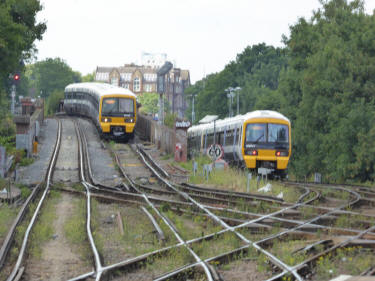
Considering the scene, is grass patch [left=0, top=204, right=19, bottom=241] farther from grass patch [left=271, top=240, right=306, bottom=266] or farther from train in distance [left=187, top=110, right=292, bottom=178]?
train in distance [left=187, top=110, right=292, bottom=178]

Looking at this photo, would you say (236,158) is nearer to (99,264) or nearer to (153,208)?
(153,208)

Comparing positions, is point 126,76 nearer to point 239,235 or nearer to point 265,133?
point 265,133

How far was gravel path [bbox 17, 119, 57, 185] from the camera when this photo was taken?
2505 cm

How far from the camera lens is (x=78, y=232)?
42.8 feet

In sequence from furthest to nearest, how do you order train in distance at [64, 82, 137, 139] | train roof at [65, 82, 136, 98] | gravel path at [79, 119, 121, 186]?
train roof at [65, 82, 136, 98]
train in distance at [64, 82, 137, 139]
gravel path at [79, 119, 121, 186]

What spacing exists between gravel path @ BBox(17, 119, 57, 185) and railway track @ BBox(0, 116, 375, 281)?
13.6 feet

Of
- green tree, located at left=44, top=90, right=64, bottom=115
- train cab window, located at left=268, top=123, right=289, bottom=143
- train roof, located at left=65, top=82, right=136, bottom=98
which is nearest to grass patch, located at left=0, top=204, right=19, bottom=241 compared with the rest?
train cab window, located at left=268, top=123, right=289, bottom=143

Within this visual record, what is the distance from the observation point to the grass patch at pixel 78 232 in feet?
36.9

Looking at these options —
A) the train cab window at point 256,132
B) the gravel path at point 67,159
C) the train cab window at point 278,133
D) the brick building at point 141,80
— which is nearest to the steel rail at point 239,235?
the gravel path at point 67,159

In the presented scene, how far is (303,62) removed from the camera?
57.8 meters

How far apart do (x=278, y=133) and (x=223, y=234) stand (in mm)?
16859

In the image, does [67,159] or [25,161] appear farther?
[67,159]

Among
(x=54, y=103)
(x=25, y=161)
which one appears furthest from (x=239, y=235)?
(x=54, y=103)

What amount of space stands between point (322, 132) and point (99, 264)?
42.6 metres
